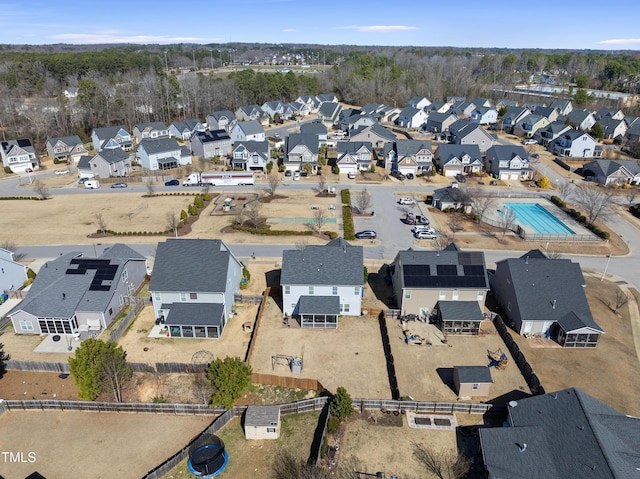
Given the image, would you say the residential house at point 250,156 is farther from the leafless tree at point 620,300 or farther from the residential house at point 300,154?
the leafless tree at point 620,300

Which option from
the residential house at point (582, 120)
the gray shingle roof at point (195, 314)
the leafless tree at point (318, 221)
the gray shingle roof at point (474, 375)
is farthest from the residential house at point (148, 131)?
the residential house at point (582, 120)

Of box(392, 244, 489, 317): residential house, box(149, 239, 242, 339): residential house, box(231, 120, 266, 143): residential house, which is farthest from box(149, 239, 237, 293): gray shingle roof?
box(231, 120, 266, 143): residential house

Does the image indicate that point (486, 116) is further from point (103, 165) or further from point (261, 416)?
point (261, 416)

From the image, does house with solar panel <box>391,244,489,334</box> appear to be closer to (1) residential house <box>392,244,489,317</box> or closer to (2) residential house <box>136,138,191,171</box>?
(1) residential house <box>392,244,489,317</box>


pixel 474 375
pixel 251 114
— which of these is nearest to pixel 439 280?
pixel 474 375

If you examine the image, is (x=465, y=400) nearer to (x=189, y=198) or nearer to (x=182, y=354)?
(x=182, y=354)
